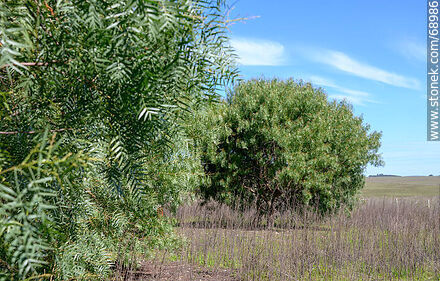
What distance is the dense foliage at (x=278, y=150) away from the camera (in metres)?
13.3

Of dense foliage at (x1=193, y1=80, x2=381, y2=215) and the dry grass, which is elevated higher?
dense foliage at (x1=193, y1=80, x2=381, y2=215)

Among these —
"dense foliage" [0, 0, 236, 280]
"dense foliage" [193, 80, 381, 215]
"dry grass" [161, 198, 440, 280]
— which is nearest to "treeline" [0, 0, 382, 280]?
"dense foliage" [0, 0, 236, 280]

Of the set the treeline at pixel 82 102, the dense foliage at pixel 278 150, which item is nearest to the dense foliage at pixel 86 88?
the treeline at pixel 82 102

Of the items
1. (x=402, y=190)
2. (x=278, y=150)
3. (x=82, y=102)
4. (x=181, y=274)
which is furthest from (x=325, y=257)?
(x=402, y=190)

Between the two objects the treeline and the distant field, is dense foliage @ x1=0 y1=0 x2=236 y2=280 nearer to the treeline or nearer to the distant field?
the treeline

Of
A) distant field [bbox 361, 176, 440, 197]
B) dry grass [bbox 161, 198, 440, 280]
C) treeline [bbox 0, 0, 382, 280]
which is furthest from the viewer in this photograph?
distant field [bbox 361, 176, 440, 197]

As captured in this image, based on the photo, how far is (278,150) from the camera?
13391 mm

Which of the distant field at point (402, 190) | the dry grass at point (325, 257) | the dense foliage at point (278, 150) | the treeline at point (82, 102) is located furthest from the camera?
the distant field at point (402, 190)

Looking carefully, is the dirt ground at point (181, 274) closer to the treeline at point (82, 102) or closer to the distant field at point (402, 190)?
the treeline at point (82, 102)

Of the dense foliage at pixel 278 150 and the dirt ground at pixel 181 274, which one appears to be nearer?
→ the dirt ground at pixel 181 274

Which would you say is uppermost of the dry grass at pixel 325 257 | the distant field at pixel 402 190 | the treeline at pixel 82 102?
the treeline at pixel 82 102

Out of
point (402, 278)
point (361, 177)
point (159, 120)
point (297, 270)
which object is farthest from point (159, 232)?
point (361, 177)

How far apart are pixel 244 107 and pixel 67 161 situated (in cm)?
1289

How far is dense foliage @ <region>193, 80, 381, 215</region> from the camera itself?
1331 cm
